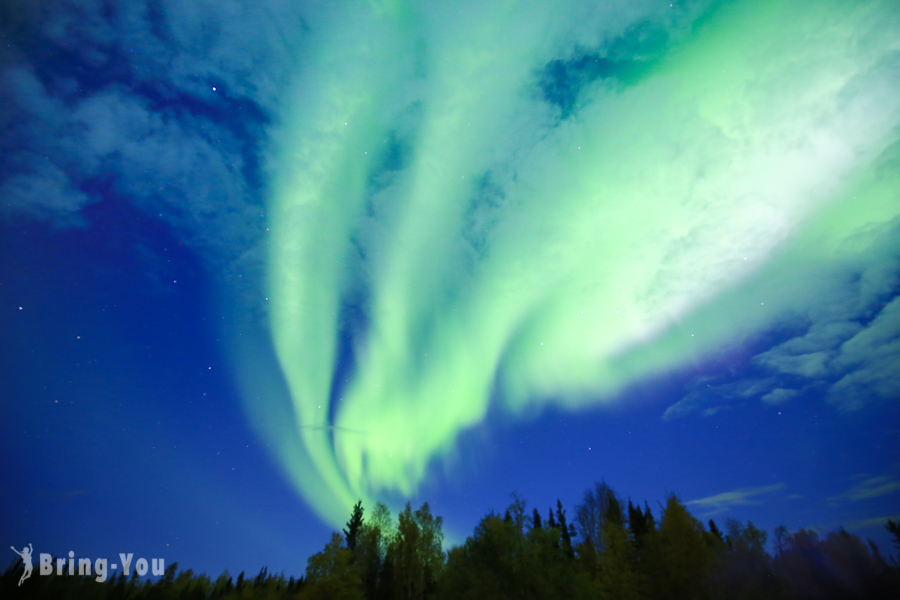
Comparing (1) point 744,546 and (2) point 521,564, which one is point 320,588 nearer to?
Result: (2) point 521,564

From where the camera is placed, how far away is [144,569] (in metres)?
48.4

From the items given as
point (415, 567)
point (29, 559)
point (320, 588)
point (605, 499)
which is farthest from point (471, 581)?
point (605, 499)

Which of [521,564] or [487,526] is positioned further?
[487,526]

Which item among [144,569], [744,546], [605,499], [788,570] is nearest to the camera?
[788,570]

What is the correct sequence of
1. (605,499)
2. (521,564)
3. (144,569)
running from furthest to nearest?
(605,499)
(144,569)
(521,564)

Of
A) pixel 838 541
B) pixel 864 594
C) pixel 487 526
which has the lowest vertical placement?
pixel 864 594

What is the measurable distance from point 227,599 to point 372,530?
77.2 feet

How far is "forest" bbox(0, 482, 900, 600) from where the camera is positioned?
3262cm

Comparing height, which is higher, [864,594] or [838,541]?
[838,541]

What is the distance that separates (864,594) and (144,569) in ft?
266

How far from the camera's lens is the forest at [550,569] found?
32625 millimetres

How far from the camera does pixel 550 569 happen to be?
3192 cm

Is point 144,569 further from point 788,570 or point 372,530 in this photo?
point 788,570

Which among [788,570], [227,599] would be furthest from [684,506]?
[227,599]
